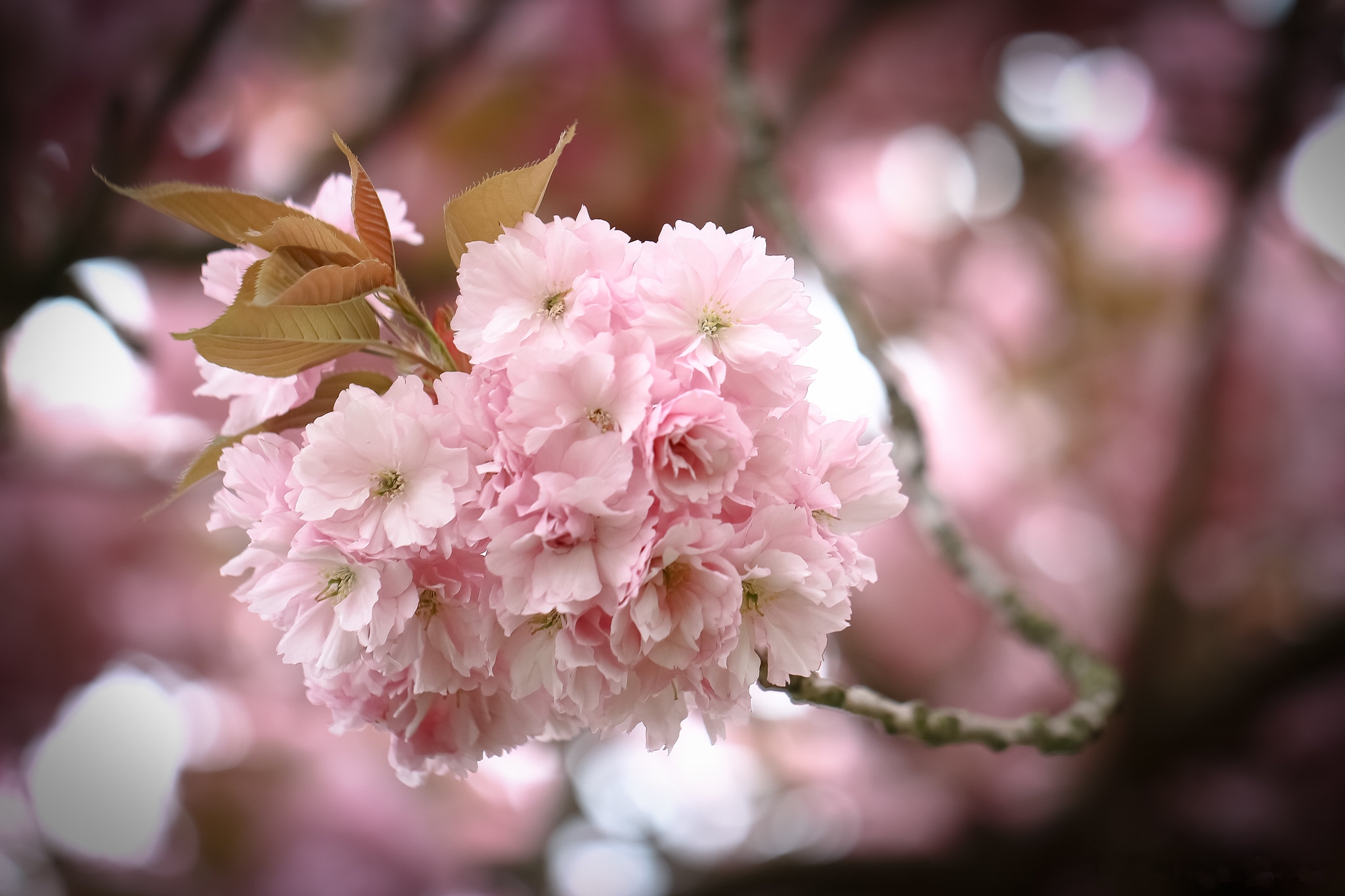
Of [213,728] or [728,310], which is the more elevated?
[728,310]

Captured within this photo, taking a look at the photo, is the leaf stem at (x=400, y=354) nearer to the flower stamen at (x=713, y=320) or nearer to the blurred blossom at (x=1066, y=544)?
the flower stamen at (x=713, y=320)

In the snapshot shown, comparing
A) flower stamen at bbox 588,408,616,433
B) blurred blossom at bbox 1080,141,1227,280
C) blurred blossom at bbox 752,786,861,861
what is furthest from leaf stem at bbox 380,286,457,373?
blurred blossom at bbox 1080,141,1227,280

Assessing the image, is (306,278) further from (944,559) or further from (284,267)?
(944,559)

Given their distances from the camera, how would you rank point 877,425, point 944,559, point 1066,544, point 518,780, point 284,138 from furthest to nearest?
point 518,780 → point 1066,544 → point 284,138 → point 877,425 → point 944,559

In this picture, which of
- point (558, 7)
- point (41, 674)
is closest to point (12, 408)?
point (41, 674)

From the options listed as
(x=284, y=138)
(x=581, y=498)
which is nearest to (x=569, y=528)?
(x=581, y=498)

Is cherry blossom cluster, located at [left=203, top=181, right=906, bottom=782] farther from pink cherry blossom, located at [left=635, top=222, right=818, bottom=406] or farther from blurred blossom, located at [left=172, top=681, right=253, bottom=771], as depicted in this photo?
blurred blossom, located at [left=172, top=681, right=253, bottom=771]

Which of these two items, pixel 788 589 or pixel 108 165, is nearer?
pixel 788 589

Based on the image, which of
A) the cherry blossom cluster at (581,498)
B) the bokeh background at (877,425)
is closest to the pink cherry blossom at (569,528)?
the cherry blossom cluster at (581,498)

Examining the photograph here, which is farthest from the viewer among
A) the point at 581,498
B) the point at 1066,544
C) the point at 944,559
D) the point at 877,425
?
the point at 1066,544
